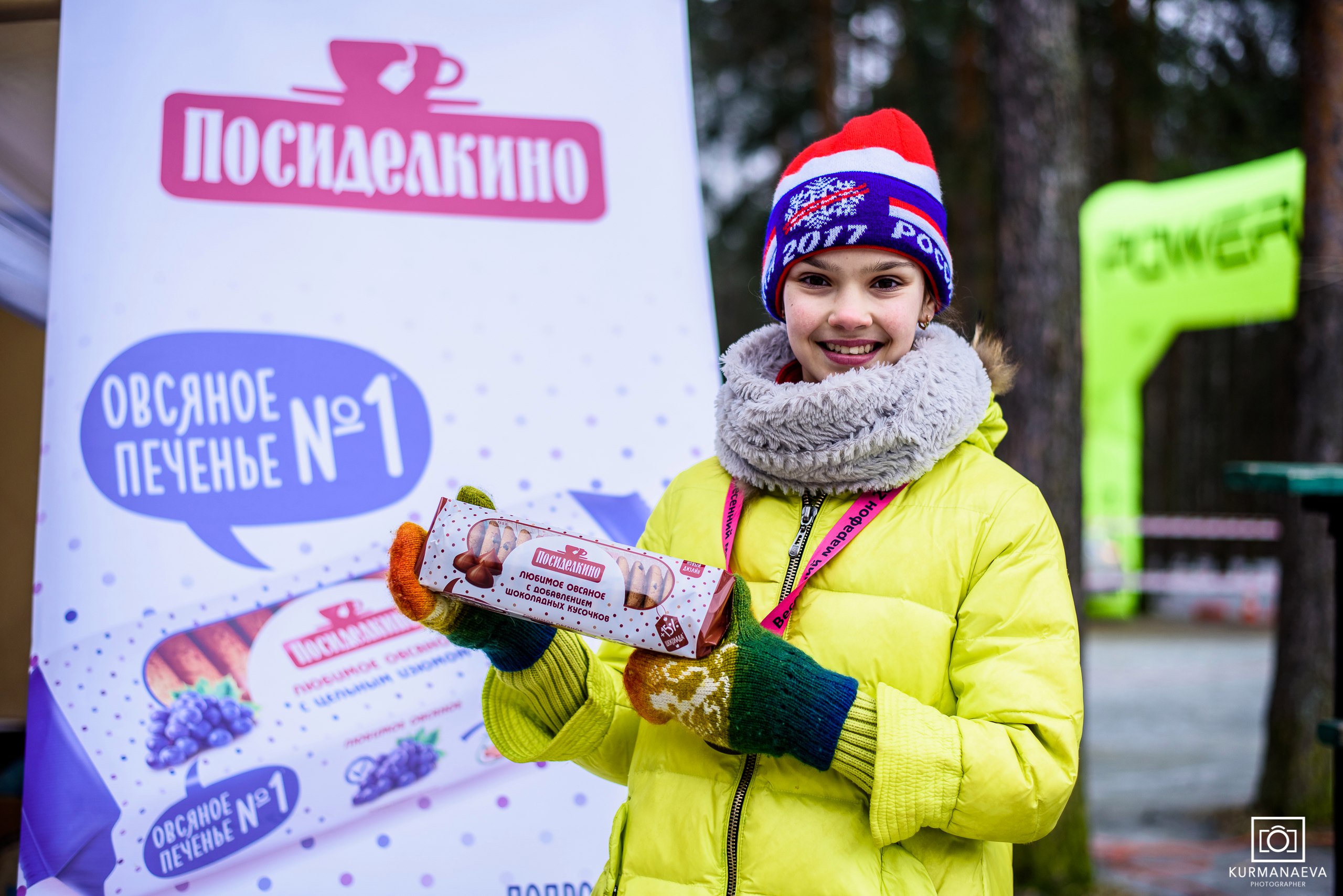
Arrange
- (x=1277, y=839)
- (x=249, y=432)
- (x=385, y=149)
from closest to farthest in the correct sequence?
(x=249, y=432) → (x=385, y=149) → (x=1277, y=839)

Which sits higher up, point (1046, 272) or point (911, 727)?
point (1046, 272)

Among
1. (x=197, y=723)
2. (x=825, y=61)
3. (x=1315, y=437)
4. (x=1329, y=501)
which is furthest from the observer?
(x=825, y=61)

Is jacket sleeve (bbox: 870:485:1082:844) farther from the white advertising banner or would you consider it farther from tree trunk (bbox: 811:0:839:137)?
tree trunk (bbox: 811:0:839:137)

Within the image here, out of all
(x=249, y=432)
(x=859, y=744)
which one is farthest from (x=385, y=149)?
(x=859, y=744)

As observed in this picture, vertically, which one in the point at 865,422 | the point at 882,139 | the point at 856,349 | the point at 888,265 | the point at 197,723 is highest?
the point at 882,139

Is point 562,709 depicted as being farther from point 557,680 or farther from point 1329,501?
point 1329,501

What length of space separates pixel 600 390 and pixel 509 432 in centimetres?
22

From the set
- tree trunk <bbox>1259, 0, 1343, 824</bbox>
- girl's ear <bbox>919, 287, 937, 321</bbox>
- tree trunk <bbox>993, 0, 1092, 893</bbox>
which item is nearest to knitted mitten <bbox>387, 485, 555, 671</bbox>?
girl's ear <bbox>919, 287, 937, 321</bbox>

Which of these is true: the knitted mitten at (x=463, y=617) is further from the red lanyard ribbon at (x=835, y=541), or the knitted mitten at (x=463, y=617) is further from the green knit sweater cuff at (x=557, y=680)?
the red lanyard ribbon at (x=835, y=541)

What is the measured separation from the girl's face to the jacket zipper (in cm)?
17

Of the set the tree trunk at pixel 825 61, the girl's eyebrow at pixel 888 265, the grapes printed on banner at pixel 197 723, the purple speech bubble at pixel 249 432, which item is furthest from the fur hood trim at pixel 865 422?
the tree trunk at pixel 825 61

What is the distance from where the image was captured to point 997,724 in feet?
4.00

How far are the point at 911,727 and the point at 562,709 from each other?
1.59ft

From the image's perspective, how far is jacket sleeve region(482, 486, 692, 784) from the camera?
4.67 feet
